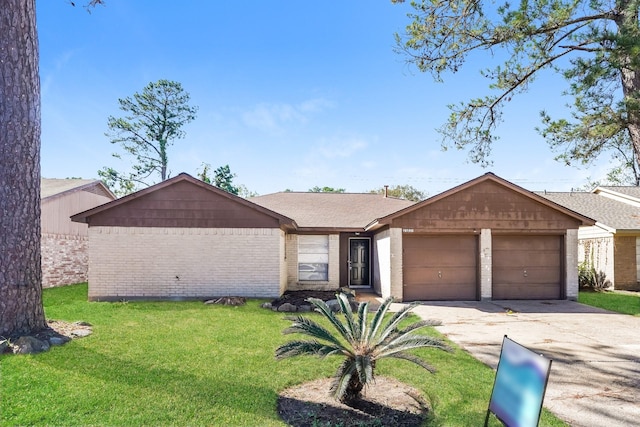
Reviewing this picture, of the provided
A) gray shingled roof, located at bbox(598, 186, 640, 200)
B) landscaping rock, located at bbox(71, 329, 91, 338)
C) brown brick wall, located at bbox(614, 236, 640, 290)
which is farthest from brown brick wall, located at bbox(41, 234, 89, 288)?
gray shingled roof, located at bbox(598, 186, 640, 200)

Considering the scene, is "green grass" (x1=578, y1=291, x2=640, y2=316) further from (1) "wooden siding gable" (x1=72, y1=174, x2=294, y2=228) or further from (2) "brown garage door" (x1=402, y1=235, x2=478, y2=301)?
(1) "wooden siding gable" (x1=72, y1=174, x2=294, y2=228)

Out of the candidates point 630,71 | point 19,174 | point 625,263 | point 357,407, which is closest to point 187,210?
point 19,174

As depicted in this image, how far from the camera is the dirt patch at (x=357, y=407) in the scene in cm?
378

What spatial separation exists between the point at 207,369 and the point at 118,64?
1547 cm

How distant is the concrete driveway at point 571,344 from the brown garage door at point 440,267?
689 mm

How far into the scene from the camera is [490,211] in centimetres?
1266

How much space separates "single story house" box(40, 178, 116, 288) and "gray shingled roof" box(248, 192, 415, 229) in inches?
346

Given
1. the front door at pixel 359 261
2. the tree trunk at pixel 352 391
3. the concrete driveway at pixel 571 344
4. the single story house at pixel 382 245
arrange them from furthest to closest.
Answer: the front door at pixel 359 261 < the single story house at pixel 382 245 < the concrete driveway at pixel 571 344 < the tree trunk at pixel 352 391

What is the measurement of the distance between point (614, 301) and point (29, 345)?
16.6 meters

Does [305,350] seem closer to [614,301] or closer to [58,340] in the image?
[58,340]

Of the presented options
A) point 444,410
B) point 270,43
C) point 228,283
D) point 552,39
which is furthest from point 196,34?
point 444,410

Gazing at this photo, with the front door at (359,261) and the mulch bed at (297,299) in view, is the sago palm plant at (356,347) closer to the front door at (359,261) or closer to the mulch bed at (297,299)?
the mulch bed at (297,299)

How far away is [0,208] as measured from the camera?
6.14 meters

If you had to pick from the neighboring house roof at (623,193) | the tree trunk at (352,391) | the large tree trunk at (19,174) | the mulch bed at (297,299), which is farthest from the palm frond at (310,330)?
the neighboring house roof at (623,193)
